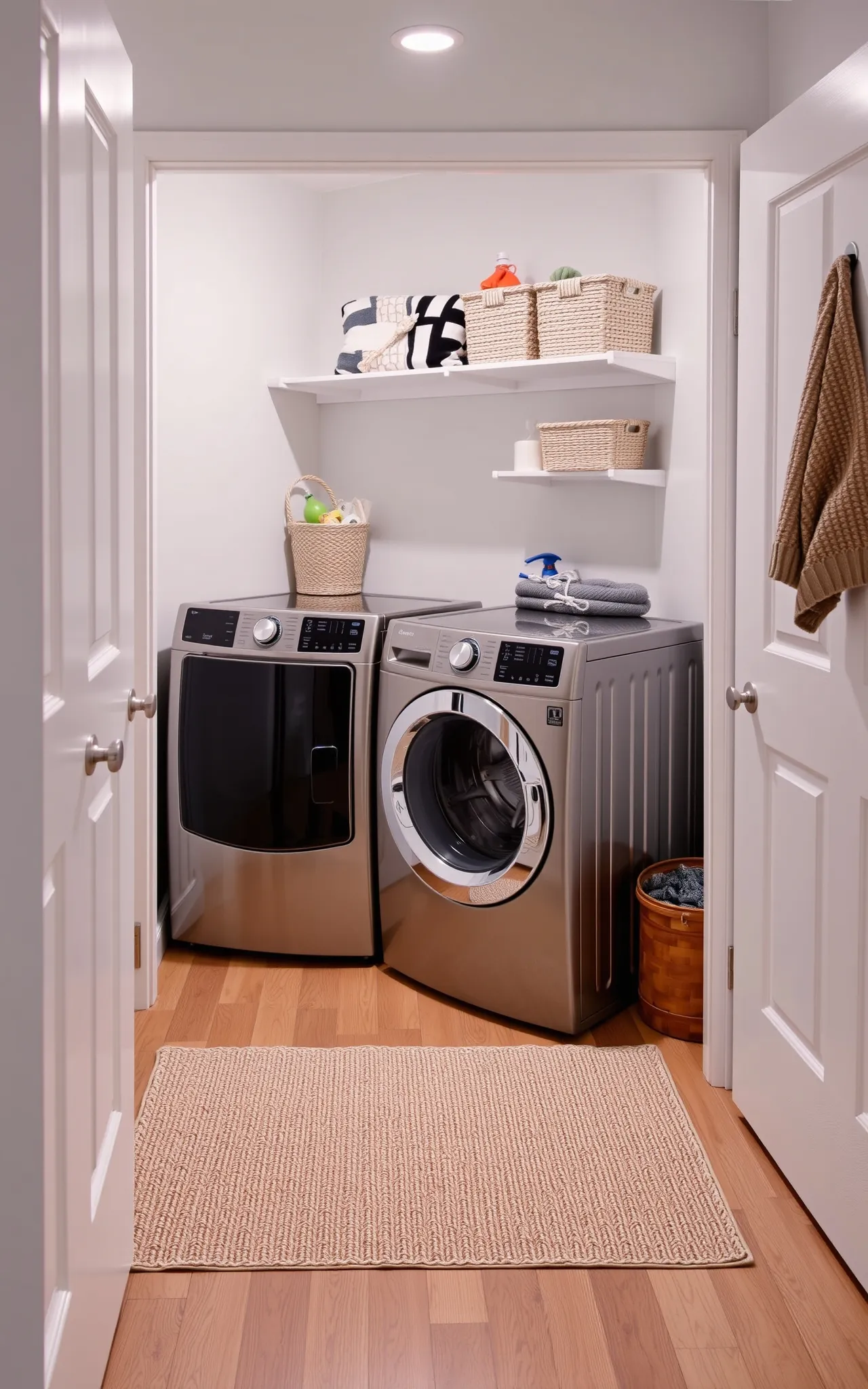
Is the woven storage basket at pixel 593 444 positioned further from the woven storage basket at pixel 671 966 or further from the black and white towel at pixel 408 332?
the woven storage basket at pixel 671 966

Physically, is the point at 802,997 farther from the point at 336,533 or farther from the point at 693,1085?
the point at 336,533

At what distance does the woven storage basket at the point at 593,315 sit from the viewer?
9.79 feet

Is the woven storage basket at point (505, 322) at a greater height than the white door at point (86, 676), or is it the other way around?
the woven storage basket at point (505, 322)

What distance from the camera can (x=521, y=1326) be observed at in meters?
1.71

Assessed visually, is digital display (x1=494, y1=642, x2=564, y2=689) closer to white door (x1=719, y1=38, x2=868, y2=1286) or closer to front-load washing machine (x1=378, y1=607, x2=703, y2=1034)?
front-load washing machine (x1=378, y1=607, x2=703, y2=1034)

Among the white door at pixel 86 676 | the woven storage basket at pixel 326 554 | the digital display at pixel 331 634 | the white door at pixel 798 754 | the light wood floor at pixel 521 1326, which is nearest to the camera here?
the white door at pixel 86 676

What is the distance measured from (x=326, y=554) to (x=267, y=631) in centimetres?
60

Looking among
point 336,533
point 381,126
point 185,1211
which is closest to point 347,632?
point 336,533

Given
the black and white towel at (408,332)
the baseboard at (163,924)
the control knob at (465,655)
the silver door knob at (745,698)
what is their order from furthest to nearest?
1. the black and white towel at (408,332)
2. the baseboard at (163,924)
3. the control knob at (465,655)
4. the silver door knob at (745,698)

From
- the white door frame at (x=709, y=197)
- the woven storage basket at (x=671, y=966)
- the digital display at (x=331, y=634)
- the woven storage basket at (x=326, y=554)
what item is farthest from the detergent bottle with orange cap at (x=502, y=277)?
the woven storage basket at (x=671, y=966)

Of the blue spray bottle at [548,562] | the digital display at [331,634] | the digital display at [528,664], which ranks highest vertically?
the blue spray bottle at [548,562]

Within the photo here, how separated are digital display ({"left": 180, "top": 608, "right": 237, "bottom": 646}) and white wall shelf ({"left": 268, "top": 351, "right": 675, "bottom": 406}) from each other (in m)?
0.89

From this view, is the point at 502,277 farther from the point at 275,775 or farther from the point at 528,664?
the point at 275,775

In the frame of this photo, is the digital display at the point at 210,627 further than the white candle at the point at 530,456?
No
